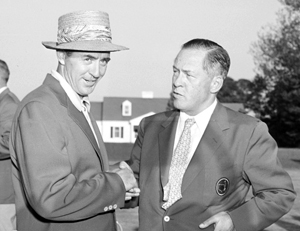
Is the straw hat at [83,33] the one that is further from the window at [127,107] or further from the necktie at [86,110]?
the window at [127,107]

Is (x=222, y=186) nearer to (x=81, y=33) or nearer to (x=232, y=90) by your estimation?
(x=81, y=33)

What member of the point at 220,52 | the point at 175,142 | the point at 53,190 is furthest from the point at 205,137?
the point at 53,190

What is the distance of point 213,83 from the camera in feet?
12.0

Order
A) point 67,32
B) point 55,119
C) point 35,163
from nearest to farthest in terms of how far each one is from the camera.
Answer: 1. point 35,163
2. point 55,119
3. point 67,32

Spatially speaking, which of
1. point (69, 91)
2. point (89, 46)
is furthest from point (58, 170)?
point (89, 46)

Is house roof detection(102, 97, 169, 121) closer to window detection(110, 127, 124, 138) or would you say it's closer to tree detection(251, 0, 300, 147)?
window detection(110, 127, 124, 138)

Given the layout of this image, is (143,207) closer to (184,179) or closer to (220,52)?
(184,179)

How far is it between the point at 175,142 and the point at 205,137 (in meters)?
0.21

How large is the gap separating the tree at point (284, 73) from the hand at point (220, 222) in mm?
34853

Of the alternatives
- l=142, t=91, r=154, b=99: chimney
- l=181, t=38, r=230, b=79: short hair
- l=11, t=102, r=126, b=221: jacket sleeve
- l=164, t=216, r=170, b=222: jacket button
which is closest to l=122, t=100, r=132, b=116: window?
l=142, t=91, r=154, b=99: chimney

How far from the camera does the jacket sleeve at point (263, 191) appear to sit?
11.3 feet

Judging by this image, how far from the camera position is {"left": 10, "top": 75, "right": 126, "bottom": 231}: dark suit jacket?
2762 mm

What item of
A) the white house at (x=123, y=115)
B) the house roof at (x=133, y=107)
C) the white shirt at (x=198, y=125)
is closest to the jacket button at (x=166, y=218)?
the white shirt at (x=198, y=125)

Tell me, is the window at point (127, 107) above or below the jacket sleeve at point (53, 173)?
below
